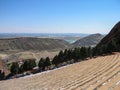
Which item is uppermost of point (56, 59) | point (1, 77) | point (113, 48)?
point (113, 48)

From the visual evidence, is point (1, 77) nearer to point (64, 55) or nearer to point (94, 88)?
point (64, 55)

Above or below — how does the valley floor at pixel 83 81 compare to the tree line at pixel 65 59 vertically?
above

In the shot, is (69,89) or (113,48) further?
(113,48)

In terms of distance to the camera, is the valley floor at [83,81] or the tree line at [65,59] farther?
the tree line at [65,59]

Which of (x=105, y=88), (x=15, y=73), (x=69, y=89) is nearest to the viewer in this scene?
(x=105, y=88)

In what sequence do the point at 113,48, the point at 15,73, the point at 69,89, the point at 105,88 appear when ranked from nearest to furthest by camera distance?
the point at 105,88
the point at 69,89
the point at 113,48
the point at 15,73

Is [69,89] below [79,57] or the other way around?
the other way around

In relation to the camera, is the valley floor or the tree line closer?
the valley floor

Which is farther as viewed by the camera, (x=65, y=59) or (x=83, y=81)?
(x=65, y=59)

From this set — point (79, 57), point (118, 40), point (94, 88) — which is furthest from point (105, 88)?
point (118, 40)

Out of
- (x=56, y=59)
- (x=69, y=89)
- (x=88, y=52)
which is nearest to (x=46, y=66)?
(x=56, y=59)

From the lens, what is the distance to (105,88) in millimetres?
13758

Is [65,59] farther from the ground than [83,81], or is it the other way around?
[83,81]

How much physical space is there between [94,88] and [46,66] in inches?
2310
